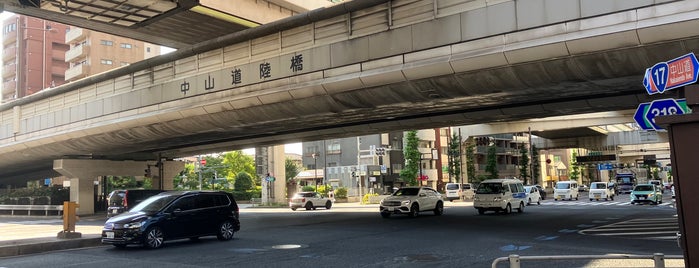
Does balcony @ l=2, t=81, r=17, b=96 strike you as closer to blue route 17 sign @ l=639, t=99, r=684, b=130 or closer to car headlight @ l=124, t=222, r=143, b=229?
car headlight @ l=124, t=222, r=143, b=229

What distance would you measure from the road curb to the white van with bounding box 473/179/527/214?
61.2ft

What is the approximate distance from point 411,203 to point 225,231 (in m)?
11.3

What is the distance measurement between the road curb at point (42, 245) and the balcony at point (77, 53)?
241ft

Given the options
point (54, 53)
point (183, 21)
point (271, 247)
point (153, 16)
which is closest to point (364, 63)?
point (271, 247)

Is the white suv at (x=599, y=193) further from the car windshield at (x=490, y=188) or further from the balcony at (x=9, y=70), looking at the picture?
the balcony at (x=9, y=70)

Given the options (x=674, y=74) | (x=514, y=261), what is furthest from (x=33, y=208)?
(x=674, y=74)

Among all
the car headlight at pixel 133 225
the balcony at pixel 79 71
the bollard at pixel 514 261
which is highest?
the balcony at pixel 79 71

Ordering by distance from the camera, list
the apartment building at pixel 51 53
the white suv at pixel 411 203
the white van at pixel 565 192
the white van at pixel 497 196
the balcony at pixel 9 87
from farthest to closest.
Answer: the balcony at pixel 9 87, the apartment building at pixel 51 53, the white van at pixel 565 192, the white van at pixel 497 196, the white suv at pixel 411 203

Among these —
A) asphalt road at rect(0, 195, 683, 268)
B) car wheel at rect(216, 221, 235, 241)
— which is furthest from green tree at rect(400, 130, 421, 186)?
car wheel at rect(216, 221, 235, 241)

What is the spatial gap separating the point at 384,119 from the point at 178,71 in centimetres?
957

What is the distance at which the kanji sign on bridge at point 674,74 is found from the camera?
476 centimetres

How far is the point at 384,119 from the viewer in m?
24.5

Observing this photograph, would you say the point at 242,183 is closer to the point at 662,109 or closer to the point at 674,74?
the point at 662,109

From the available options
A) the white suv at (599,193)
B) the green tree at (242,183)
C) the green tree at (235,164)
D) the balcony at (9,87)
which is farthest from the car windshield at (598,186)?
the balcony at (9,87)
